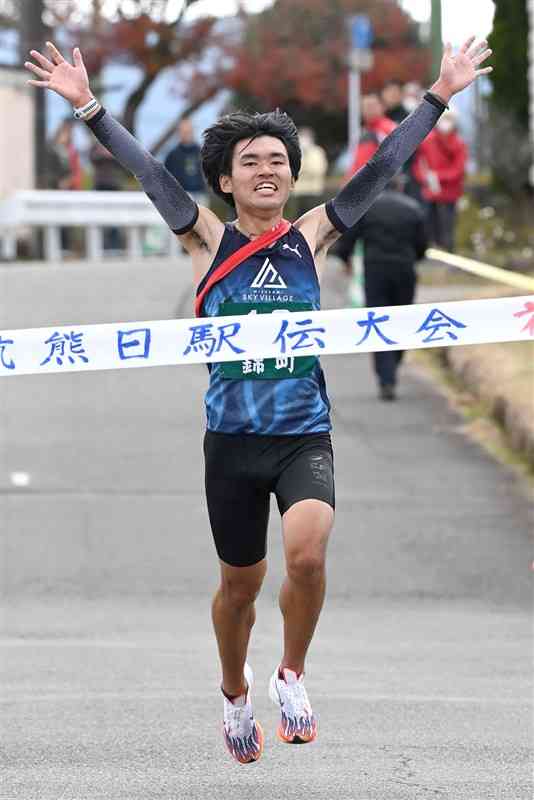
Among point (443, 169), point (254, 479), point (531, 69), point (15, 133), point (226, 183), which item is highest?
point (226, 183)

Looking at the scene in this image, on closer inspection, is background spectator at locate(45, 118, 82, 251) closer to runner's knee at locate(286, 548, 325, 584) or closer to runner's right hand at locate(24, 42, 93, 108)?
runner's right hand at locate(24, 42, 93, 108)

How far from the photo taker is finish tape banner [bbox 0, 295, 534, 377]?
6.21 meters

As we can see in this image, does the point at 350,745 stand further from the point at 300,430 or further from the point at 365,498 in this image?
the point at 365,498

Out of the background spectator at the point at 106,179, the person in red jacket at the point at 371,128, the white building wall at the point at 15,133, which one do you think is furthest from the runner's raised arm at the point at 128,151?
the white building wall at the point at 15,133

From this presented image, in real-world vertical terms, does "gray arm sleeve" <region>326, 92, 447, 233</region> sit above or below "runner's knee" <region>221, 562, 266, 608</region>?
above

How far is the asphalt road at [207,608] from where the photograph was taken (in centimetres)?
664

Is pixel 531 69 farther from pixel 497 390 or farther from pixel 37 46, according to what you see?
pixel 497 390

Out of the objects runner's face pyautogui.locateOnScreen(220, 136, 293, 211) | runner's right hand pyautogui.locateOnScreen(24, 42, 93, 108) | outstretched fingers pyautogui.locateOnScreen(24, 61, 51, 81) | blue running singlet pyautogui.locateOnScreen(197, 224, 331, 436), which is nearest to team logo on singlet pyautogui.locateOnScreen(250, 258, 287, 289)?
blue running singlet pyautogui.locateOnScreen(197, 224, 331, 436)

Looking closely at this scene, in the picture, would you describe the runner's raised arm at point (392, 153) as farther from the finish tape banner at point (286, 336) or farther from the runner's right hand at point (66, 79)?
the runner's right hand at point (66, 79)

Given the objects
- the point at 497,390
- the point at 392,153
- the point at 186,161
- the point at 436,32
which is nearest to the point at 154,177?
the point at 392,153

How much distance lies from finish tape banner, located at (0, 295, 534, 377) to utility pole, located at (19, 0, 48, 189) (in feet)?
91.8

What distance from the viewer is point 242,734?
636 cm

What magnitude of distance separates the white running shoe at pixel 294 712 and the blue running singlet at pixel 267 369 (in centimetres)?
79

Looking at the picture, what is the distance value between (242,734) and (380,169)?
72.7 inches
